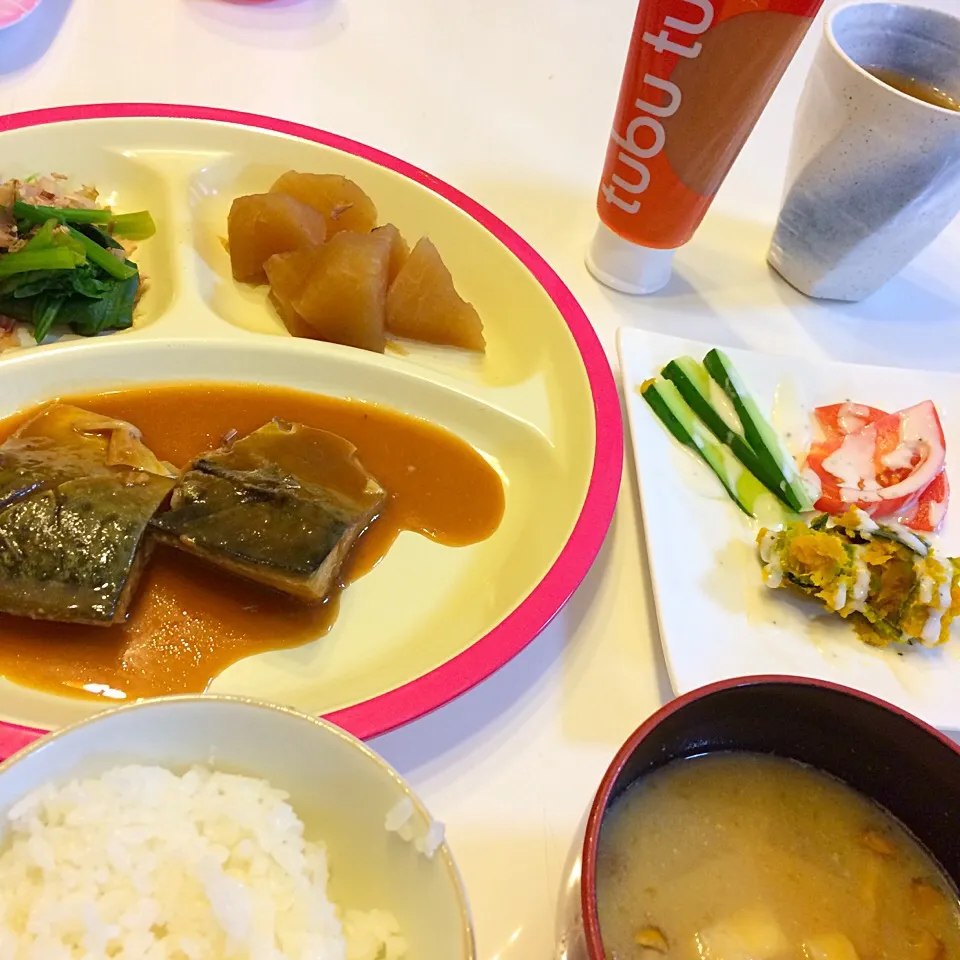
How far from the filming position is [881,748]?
1.25 metres

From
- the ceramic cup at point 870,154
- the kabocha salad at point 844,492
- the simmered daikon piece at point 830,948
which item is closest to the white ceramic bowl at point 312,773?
the simmered daikon piece at point 830,948

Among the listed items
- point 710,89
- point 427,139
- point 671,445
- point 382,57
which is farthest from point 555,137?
point 671,445

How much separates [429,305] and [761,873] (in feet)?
4.95

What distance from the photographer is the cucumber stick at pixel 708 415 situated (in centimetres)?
196

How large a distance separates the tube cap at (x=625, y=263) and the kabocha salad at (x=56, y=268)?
4.04ft

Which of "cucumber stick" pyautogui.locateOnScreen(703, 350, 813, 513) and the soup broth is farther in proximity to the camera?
"cucumber stick" pyautogui.locateOnScreen(703, 350, 813, 513)

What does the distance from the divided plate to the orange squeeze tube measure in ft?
1.38

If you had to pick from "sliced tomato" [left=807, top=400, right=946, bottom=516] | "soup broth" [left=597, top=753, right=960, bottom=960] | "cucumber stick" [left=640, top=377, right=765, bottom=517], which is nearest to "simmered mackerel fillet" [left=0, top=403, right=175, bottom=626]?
"soup broth" [left=597, top=753, right=960, bottom=960]

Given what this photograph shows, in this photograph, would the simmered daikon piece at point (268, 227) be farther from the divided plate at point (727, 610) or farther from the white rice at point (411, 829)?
the white rice at point (411, 829)

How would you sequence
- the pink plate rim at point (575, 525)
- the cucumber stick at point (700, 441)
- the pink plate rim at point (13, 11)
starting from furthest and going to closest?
1. the pink plate rim at point (13, 11)
2. the cucumber stick at point (700, 441)
3. the pink plate rim at point (575, 525)

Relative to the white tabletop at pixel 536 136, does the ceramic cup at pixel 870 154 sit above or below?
above

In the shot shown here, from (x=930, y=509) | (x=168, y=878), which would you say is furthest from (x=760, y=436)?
(x=168, y=878)

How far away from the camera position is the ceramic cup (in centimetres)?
205

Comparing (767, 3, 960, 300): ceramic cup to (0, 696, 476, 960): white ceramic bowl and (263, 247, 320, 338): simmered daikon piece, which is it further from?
(0, 696, 476, 960): white ceramic bowl
